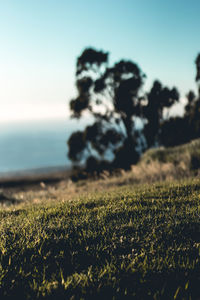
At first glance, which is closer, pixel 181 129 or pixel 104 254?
pixel 104 254

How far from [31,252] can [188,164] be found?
382 inches

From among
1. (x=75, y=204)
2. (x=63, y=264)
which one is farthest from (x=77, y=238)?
(x=75, y=204)

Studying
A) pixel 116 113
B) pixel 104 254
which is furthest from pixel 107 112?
pixel 104 254

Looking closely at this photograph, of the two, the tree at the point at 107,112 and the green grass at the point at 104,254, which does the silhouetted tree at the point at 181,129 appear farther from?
the green grass at the point at 104,254

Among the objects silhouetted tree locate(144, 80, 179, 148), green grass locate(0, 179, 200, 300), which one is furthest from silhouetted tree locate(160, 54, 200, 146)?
green grass locate(0, 179, 200, 300)

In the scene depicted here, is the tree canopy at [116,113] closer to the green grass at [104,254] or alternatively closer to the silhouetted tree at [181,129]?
the silhouetted tree at [181,129]

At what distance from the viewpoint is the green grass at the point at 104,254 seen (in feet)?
8.10

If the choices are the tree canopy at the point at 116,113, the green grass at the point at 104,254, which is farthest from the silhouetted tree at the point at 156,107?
the green grass at the point at 104,254

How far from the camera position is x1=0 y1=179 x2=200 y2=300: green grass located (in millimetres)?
2469

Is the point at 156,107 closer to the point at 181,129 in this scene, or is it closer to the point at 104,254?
the point at 181,129

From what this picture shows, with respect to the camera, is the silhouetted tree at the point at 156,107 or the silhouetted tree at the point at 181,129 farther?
the silhouetted tree at the point at 181,129

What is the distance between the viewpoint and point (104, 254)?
120 inches

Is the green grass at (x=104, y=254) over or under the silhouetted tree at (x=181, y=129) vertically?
under

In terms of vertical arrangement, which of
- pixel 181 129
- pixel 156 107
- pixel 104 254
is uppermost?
pixel 156 107
